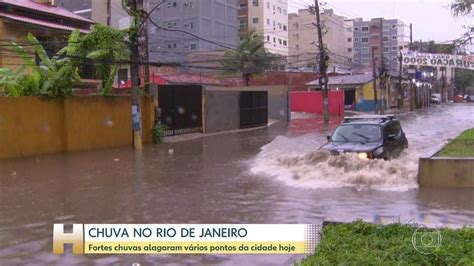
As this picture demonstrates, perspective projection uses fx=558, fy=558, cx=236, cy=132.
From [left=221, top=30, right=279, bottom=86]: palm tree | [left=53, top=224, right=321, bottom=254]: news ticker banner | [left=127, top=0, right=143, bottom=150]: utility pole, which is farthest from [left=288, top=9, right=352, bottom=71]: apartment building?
[left=53, top=224, right=321, bottom=254]: news ticker banner

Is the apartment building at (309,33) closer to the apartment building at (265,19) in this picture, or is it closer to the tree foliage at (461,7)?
the apartment building at (265,19)

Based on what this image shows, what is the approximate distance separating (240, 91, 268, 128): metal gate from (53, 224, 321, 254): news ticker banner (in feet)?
92.8

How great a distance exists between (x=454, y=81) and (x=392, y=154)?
107m

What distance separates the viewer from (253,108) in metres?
35.4

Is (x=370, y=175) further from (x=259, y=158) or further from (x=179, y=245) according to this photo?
(x=179, y=245)

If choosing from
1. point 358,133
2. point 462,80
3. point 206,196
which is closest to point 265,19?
point 462,80

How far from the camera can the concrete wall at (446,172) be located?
36.7 ft

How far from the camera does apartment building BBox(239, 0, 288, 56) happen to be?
89.4 meters

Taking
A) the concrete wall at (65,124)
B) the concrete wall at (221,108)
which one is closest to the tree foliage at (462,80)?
the concrete wall at (221,108)

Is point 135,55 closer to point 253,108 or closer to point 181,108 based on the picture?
point 181,108

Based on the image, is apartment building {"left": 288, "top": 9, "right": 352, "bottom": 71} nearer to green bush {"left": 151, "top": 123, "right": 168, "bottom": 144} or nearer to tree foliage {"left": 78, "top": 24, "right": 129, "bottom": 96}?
green bush {"left": 151, "top": 123, "right": 168, "bottom": 144}

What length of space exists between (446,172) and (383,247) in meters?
6.50

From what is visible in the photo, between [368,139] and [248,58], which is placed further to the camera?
[248,58]

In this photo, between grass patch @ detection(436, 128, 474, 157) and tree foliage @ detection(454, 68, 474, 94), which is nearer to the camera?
grass patch @ detection(436, 128, 474, 157)
